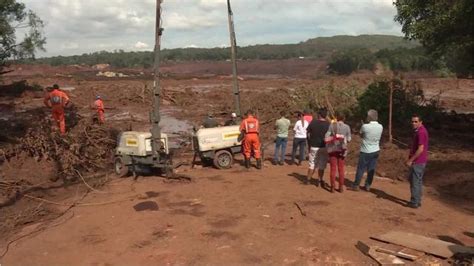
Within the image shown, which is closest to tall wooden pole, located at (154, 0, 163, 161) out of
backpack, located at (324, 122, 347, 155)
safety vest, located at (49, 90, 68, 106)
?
backpack, located at (324, 122, 347, 155)

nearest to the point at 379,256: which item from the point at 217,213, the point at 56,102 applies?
the point at 217,213

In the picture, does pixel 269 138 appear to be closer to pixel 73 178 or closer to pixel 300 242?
pixel 73 178

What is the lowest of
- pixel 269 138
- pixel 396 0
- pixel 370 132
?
pixel 269 138

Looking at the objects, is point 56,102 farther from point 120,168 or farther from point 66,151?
point 120,168

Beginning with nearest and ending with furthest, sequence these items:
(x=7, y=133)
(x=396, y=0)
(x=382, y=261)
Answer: (x=382, y=261)
(x=396, y=0)
(x=7, y=133)

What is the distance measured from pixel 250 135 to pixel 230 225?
4536 mm

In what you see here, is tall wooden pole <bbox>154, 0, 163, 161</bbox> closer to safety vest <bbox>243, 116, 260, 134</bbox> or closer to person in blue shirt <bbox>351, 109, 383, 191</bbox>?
safety vest <bbox>243, 116, 260, 134</bbox>

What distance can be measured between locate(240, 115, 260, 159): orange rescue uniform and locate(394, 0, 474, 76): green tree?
6.47 m

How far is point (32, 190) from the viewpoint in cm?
1159

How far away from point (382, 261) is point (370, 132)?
13.4 feet

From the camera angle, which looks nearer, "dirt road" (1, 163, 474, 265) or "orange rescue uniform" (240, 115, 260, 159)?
"dirt road" (1, 163, 474, 265)

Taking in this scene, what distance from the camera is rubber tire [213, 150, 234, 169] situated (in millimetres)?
13422

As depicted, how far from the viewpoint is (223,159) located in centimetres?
1354

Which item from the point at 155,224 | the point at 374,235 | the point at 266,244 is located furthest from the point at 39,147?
the point at 374,235
